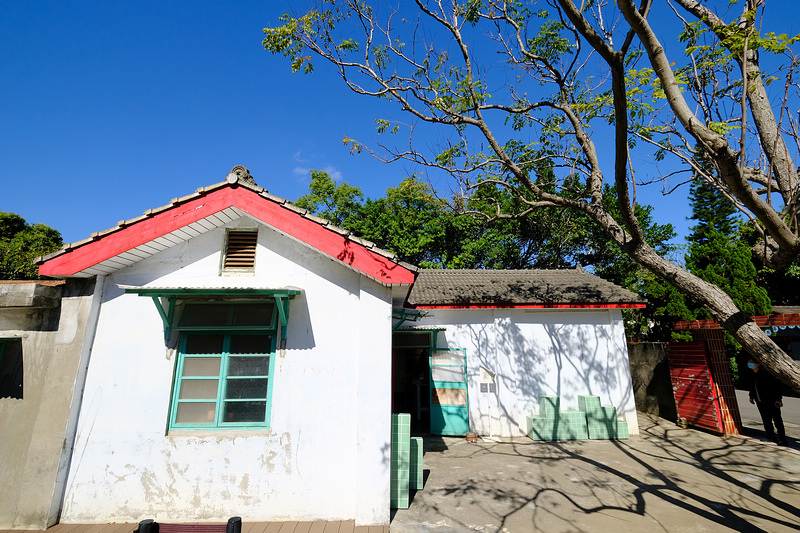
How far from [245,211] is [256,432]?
284cm

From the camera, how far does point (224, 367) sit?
16.1ft

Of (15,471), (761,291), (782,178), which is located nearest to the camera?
(782,178)

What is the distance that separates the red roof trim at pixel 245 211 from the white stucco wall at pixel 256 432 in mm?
326

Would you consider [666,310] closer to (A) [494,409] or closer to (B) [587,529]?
(A) [494,409]

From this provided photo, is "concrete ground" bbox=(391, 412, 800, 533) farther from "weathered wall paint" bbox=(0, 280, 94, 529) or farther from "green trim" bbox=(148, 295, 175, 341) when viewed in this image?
"weathered wall paint" bbox=(0, 280, 94, 529)

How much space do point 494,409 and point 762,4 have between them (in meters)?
8.38

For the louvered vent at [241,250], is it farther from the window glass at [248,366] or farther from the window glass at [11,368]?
the window glass at [11,368]

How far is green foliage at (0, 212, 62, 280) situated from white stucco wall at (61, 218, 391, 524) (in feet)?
37.5

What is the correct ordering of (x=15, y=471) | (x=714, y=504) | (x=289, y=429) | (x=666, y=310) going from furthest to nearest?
(x=666, y=310), (x=714, y=504), (x=289, y=429), (x=15, y=471)

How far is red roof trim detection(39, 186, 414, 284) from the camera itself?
4652 mm

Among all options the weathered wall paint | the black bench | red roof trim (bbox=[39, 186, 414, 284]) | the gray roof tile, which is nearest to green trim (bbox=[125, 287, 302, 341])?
red roof trim (bbox=[39, 186, 414, 284])

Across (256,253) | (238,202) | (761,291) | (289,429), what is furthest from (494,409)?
(761,291)

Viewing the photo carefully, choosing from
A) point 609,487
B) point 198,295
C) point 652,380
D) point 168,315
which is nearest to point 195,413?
point 168,315

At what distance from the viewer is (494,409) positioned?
9219 millimetres
